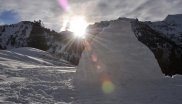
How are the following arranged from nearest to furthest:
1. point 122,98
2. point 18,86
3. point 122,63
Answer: point 122,98
point 18,86
point 122,63

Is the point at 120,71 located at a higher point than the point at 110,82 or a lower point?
higher

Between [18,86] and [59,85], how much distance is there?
2277mm

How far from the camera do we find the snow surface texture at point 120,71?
595 inches

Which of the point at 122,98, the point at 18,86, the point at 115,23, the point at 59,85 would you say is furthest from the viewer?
the point at 115,23

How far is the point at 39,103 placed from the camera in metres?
12.4

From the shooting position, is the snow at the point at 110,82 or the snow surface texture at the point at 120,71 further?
the snow surface texture at the point at 120,71

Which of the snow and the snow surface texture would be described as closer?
the snow

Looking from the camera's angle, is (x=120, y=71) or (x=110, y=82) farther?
(x=120, y=71)

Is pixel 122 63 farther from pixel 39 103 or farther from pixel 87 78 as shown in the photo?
pixel 39 103

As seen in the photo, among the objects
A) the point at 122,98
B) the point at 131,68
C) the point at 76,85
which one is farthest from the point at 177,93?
the point at 76,85

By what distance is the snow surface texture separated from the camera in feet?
49.5

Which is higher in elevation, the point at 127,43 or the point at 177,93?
the point at 127,43

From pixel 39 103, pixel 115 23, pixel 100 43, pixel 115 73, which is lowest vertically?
pixel 39 103

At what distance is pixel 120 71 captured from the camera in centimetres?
1795
